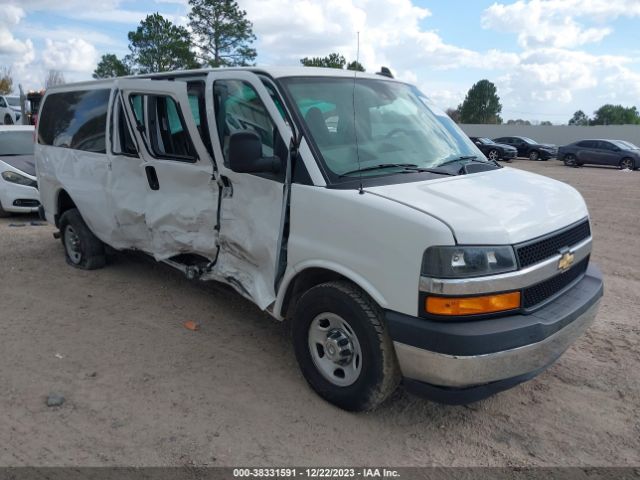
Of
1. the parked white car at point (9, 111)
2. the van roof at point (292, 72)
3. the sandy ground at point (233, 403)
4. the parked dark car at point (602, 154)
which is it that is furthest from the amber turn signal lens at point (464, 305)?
the parked white car at point (9, 111)

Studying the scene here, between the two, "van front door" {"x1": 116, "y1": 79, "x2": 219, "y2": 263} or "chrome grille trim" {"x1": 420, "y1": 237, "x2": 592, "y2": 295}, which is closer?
"chrome grille trim" {"x1": 420, "y1": 237, "x2": 592, "y2": 295}

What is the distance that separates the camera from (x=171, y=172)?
4629mm

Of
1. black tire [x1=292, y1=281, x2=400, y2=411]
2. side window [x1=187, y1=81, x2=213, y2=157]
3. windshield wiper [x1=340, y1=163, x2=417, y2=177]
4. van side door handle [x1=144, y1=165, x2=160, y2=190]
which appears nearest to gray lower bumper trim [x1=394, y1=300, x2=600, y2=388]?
black tire [x1=292, y1=281, x2=400, y2=411]

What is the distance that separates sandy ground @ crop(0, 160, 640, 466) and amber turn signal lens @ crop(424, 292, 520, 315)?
2.93ft

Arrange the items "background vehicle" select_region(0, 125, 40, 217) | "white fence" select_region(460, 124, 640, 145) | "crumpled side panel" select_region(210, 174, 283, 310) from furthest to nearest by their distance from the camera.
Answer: "white fence" select_region(460, 124, 640, 145) < "background vehicle" select_region(0, 125, 40, 217) < "crumpled side panel" select_region(210, 174, 283, 310)

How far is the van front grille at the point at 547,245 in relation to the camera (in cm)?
298

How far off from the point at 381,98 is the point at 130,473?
310cm

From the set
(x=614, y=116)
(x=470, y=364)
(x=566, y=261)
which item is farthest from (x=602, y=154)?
(x=614, y=116)

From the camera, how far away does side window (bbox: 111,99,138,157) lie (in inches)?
205

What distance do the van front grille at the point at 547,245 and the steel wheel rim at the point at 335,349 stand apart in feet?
3.51

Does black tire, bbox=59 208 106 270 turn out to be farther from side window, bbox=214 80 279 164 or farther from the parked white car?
the parked white car

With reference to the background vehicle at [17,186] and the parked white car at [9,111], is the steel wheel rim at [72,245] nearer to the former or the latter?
the background vehicle at [17,186]

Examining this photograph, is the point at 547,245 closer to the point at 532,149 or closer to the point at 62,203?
the point at 62,203

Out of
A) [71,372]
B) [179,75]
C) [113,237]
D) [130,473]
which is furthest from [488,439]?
[113,237]
